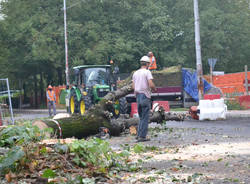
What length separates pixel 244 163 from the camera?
6.89m

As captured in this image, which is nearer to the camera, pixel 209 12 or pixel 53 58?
pixel 53 58

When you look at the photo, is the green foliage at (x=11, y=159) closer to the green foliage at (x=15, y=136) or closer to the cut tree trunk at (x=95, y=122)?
the green foliage at (x=15, y=136)

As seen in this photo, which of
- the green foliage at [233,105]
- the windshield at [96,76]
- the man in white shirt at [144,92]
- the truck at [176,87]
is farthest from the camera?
the truck at [176,87]

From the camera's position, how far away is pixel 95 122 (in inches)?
451

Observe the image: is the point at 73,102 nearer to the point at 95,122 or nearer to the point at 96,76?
the point at 96,76

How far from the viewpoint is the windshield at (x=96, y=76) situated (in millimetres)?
19953

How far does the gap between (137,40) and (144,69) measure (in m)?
30.5

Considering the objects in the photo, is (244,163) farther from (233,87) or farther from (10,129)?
(233,87)

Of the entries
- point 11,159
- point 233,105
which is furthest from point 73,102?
point 11,159

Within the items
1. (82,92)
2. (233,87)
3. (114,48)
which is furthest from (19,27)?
(82,92)

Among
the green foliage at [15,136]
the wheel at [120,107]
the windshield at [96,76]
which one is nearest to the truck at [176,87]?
the windshield at [96,76]

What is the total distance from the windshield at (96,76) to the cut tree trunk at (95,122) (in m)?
6.84

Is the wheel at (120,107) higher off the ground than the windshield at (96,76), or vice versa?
the windshield at (96,76)

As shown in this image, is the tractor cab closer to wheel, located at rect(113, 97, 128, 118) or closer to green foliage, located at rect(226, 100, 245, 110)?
wheel, located at rect(113, 97, 128, 118)
